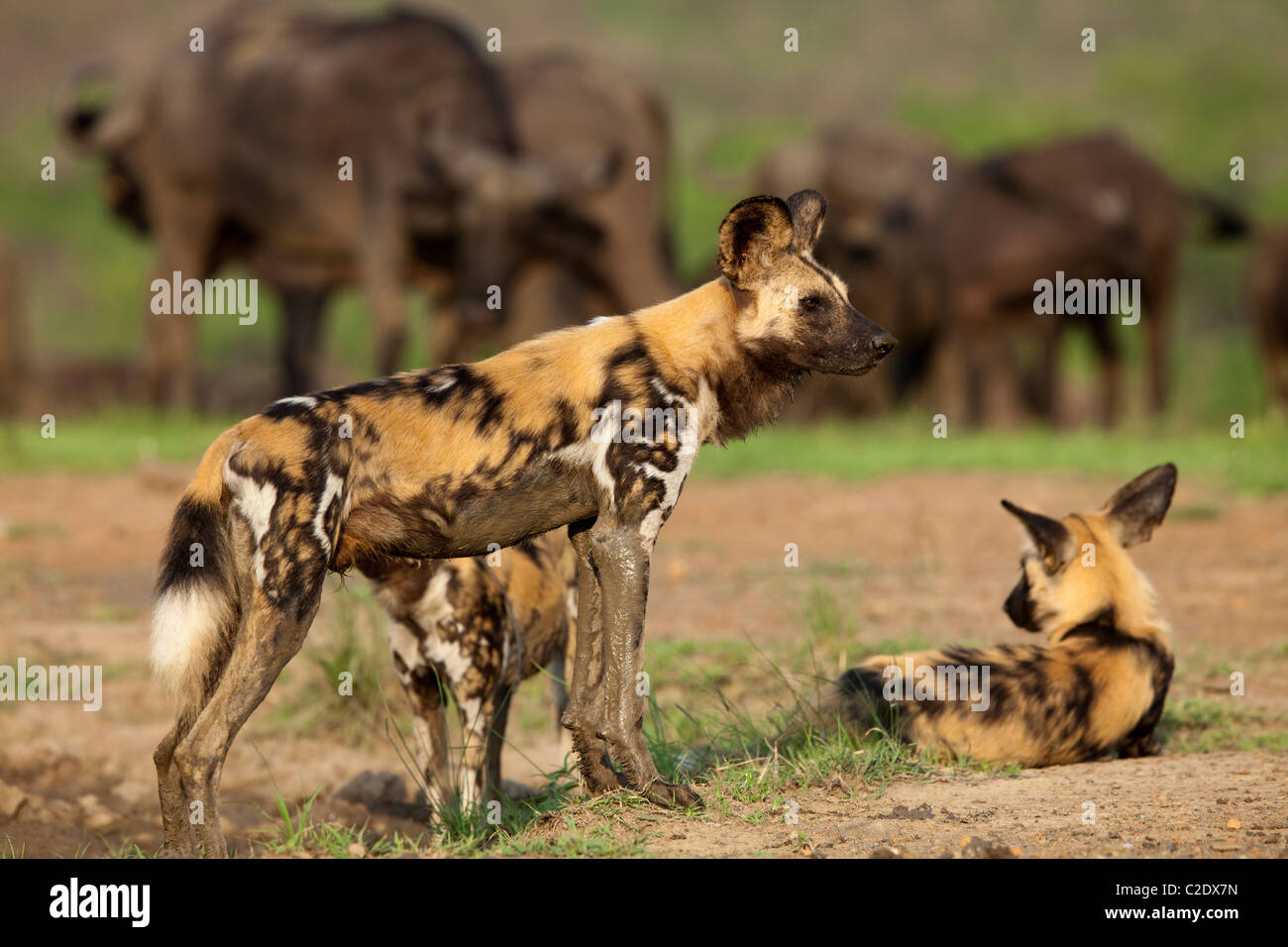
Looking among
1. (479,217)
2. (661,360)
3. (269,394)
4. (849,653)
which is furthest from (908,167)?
(661,360)

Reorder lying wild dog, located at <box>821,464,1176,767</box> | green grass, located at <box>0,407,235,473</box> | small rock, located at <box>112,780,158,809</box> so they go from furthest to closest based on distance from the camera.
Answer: green grass, located at <box>0,407,235,473</box> → small rock, located at <box>112,780,158,809</box> → lying wild dog, located at <box>821,464,1176,767</box>

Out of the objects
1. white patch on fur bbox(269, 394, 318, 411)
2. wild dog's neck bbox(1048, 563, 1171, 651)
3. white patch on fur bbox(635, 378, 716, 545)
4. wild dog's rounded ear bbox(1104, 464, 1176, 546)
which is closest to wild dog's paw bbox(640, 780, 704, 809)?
white patch on fur bbox(635, 378, 716, 545)

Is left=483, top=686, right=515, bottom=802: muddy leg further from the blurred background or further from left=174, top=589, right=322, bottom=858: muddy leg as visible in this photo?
left=174, top=589, right=322, bottom=858: muddy leg

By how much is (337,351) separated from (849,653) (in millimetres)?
19247

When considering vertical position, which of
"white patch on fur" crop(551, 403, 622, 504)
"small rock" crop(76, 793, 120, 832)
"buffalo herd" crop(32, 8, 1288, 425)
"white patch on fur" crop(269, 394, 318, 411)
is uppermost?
"buffalo herd" crop(32, 8, 1288, 425)

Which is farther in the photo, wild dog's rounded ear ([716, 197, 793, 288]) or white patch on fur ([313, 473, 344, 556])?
wild dog's rounded ear ([716, 197, 793, 288])

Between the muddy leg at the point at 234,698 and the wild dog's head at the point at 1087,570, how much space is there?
7.31 feet

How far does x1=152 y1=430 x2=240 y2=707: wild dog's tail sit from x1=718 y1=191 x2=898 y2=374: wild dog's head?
4.18 ft

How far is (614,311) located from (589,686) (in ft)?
28.5

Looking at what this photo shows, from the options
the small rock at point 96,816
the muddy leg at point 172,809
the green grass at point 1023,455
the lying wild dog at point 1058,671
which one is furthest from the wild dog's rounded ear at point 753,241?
the green grass at point 1023,455

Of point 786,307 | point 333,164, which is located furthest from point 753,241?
point 333,164

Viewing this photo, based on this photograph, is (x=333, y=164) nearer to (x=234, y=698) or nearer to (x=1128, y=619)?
(x=1128, y=619)

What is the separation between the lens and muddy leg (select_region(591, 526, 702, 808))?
3.96 m

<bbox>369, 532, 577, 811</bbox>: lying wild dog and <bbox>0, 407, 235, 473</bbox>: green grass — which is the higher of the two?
<bbox>0, 407, 235, 473</bbox>: green grass
